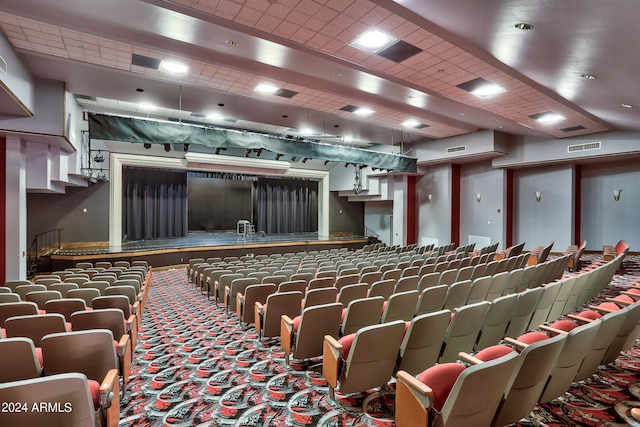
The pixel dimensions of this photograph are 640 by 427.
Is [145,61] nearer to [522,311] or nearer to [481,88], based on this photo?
[481,88]

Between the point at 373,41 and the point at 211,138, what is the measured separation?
544 cm

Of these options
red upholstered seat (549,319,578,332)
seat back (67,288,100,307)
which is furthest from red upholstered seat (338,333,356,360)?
seat back (67,288,100,307)

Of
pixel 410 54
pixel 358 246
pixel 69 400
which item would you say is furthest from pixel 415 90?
pixel 358 246

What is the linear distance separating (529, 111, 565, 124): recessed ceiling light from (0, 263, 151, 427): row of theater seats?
10639 mm

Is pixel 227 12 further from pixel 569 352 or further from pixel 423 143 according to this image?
pixel 423 143

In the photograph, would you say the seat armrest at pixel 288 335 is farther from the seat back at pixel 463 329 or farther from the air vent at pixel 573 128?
the air vent at pixel 573 128

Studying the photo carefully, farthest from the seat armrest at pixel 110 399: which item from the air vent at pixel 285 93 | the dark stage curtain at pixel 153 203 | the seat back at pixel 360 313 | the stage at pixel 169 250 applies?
the dark stage curtain at pixel 153 203

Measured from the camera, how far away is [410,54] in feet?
20.1

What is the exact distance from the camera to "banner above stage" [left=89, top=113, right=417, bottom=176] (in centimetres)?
798

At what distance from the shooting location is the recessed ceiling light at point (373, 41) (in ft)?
17.9

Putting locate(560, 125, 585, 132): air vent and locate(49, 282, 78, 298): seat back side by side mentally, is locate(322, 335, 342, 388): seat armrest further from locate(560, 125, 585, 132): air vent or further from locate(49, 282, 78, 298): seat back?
locate(560, 125, 585, 132): air vent

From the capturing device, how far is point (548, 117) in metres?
9.59

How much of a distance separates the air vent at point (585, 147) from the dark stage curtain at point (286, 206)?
13978 millimetres

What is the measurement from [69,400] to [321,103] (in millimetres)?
8743
